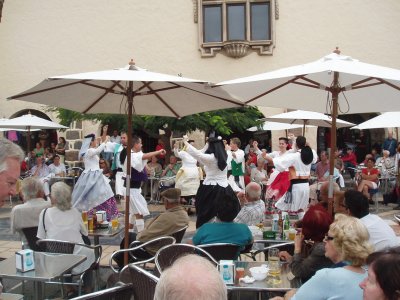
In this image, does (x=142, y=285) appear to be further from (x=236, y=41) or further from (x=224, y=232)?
(x=236, y=41)

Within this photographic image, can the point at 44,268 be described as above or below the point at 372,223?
below

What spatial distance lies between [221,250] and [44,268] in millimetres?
1511

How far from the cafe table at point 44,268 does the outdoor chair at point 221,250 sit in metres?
1.10

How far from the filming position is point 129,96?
15.8ft

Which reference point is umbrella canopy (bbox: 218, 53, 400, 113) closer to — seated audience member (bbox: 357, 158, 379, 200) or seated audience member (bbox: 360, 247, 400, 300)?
seated audience member (bbox: 360, 247, 400, 300)

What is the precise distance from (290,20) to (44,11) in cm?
880

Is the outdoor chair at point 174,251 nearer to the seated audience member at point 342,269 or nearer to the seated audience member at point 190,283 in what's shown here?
the seated audience member at point 342,269

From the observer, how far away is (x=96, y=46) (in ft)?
51.8

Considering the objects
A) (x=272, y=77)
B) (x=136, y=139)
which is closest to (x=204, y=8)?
(x=136, y=139)

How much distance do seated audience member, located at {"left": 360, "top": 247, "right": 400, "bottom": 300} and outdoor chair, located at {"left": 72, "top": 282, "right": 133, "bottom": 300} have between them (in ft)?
4.62

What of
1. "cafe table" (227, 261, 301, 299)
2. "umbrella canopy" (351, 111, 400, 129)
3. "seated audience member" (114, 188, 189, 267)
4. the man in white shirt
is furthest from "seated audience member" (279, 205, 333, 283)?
the man in white shirt

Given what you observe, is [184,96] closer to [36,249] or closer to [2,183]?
[36,249]

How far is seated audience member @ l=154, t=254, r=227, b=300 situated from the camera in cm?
145

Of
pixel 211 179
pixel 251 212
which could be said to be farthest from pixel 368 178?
pixel 251 212
